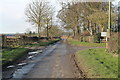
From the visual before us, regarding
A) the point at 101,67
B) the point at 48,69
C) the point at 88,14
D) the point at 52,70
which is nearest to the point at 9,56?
the point at 48,69

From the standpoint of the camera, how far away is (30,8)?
54.1 meters

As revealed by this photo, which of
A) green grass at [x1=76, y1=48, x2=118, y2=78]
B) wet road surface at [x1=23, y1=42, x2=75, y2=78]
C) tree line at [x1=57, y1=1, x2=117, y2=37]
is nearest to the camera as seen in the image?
green grass at [x1=76, y1=48, x2=118, y2=78]

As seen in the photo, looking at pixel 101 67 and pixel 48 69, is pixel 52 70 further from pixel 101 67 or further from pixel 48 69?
pixel 101 67

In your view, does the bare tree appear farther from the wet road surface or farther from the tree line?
the wet road surface

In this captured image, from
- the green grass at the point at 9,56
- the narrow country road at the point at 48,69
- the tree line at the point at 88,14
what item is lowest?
the narrow country road at the point at 48,69

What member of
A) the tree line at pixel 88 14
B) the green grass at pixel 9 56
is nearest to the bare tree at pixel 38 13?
the tree line at pixel 88 14

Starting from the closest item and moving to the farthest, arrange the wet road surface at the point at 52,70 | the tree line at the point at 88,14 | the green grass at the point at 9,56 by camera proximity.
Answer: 1. the wet road surface at the point at 52,70
2. the green grass at the point at 9,56
3. the tree line at the point at 88,14

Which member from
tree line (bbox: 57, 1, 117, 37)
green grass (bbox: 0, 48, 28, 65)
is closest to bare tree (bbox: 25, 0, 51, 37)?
tree line (bbox: 57, 1, 117, 37)

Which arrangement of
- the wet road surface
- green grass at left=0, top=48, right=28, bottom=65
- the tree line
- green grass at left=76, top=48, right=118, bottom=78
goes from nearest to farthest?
green grass at left=76, top=48, right=118, bottom=78 < the wet road surface < green grass at left=0, top=48, right=28, bottom=65 < the tree line

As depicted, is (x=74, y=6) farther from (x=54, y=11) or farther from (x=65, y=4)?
(x=54, y=11)

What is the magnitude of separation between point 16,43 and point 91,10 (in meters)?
17.9

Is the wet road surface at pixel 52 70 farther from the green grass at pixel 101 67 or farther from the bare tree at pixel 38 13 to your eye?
the bare tree at pixel 38 13

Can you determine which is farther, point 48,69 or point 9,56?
point 9,56

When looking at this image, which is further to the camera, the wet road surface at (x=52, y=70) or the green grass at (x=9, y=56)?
the green grass at (x=9, y=56)
